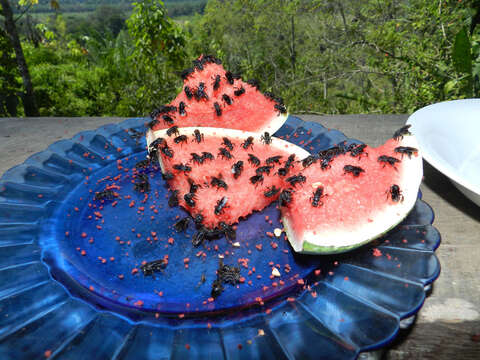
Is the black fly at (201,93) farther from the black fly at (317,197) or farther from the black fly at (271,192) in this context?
the black fly at (317,197)

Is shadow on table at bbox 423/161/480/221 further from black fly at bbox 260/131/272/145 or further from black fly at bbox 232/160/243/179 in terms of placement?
black fly at bbox 232/160/243/179

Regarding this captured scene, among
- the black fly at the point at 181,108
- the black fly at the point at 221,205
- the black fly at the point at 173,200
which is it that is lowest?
the black fly at the point at 173,200

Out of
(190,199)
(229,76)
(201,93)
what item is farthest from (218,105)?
(190,199)

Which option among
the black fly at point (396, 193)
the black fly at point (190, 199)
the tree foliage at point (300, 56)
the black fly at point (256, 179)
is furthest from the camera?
the tree foliage at point (300, 56)

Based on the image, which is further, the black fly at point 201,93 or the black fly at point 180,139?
→ the black fly at point 201,93

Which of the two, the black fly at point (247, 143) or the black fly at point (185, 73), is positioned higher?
the black fly at point (185, 73)

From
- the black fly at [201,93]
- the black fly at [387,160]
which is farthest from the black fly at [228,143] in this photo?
the black fly at [387,160]

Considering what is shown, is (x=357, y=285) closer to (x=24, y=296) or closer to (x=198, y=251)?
(x=198, y=251)

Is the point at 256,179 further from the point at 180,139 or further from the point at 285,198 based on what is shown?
the point at 180,139
